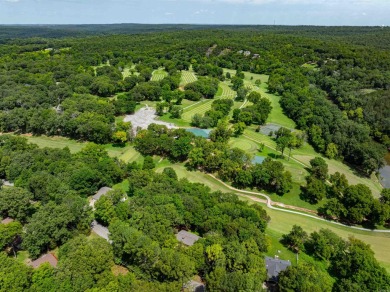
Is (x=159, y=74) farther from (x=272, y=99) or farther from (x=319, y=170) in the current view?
(x=319, y=170)

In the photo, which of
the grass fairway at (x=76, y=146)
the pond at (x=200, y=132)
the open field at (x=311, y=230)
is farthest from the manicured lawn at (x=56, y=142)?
the open field at (x=311, y=230)

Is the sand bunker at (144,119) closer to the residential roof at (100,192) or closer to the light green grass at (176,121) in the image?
the light green grass at (176,121)

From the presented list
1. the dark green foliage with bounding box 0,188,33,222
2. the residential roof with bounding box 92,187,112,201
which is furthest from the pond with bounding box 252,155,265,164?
the dark green foliage with bounding box 0,188,33,222

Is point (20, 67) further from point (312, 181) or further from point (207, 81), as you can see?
point (312, 181)


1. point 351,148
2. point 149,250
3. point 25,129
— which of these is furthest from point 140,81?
point 149,250

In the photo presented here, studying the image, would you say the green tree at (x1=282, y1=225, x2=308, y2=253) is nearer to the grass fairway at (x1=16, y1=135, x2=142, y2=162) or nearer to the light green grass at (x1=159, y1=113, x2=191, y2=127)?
the grass fairway at (x1=16, y1=135, x2=142, y2=162)
